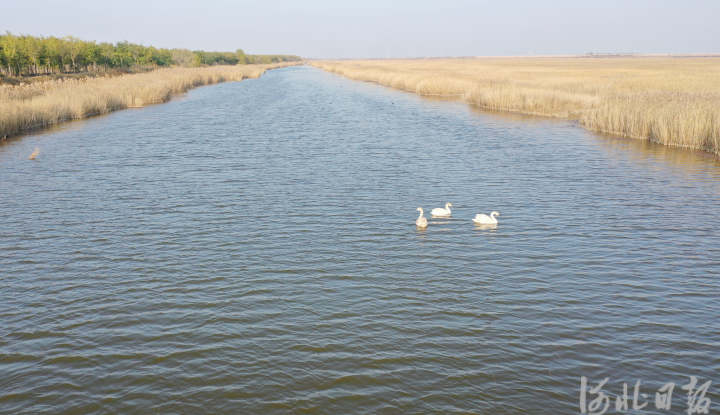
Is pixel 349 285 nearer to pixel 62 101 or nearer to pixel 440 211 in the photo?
pixel 440 211

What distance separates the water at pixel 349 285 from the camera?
682cm

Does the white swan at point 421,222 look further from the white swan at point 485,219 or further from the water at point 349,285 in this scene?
the white swan at point 485,219

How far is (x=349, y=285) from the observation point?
9672 mm

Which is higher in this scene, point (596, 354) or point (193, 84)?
point (193, 84)

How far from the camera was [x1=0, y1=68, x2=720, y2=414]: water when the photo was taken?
6824mm

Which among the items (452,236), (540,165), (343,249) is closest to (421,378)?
(343,249)

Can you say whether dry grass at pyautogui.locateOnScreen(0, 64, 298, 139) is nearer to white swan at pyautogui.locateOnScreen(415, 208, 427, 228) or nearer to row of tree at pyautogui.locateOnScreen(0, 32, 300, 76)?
row of tree at pyautogui.locateOnScreen(0, 32, 300, 76)

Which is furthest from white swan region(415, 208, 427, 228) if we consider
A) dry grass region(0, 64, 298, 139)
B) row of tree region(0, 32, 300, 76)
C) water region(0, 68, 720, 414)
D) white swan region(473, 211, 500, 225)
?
row of tree region(0, 32, 300, 76)

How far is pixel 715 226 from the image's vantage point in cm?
1314

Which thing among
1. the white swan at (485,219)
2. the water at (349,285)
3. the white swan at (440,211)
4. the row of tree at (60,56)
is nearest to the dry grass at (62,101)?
the water at (349,285)

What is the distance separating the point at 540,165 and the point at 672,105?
9.64 meters

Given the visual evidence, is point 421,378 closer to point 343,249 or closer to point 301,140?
point 343,249

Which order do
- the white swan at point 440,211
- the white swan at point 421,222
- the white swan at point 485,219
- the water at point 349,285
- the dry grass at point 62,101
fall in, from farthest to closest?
the dry grass at point 62,101 → the white swan at point 440,211 → the white swan at point 485,219 → the white swan at point 421,222 → the water at point 349,285

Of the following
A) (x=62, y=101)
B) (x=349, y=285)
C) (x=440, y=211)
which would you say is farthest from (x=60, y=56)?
(x=349, y=285)
